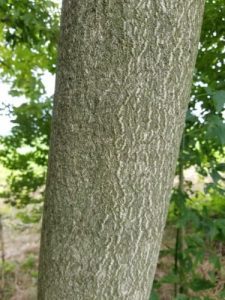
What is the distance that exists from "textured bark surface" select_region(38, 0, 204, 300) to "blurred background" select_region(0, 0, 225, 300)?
44 cm

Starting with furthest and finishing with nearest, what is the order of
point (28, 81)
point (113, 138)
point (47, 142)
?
point (28, 81) < point (47, 142) < point (113, 138)

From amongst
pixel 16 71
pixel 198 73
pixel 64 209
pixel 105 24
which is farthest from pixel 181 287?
pixel 16 71

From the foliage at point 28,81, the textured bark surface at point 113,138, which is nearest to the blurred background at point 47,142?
the foliage at point 28,81

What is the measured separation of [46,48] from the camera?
10.3 ft

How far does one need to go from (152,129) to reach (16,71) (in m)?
2.48

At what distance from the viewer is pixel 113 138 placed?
1190 mm

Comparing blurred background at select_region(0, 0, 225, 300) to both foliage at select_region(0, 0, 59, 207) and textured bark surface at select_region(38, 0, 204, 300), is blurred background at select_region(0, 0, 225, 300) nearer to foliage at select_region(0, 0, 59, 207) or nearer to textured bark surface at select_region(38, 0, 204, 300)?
foliage at select_region(0, 0, 59, 207)

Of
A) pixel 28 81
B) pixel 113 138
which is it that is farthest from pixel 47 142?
pixel 113 138

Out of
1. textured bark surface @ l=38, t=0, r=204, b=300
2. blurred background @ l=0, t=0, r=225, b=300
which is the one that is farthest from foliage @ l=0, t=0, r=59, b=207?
textured bark surface @ l=38, t=0, r=204, b=300

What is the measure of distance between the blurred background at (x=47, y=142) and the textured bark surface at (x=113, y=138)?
0.44 meters

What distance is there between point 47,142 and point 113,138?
1686mm

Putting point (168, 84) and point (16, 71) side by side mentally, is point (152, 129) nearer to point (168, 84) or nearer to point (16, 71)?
point (168, 84)

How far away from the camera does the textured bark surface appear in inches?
44.4

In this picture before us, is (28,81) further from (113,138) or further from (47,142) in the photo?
(113,138)
